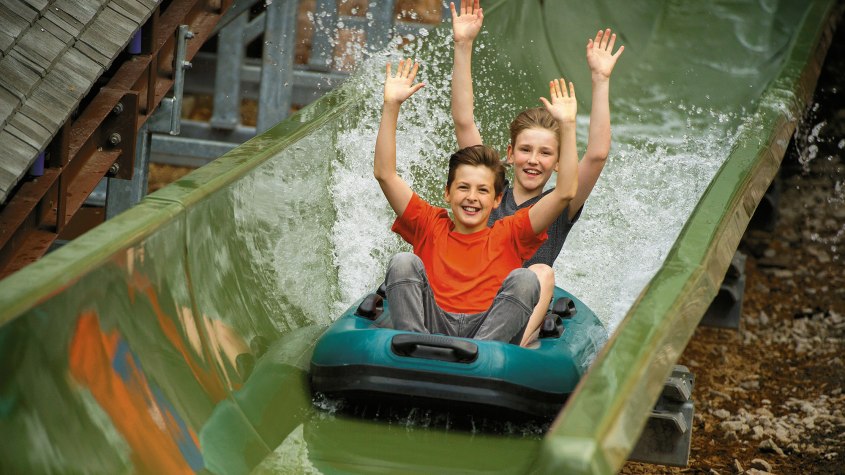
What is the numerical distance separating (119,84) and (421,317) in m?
1.63

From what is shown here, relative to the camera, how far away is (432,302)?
3039 mm

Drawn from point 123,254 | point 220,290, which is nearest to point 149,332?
point 123,254

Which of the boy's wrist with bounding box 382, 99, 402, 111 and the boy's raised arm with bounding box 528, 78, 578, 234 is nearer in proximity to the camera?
the boy's raised arm with bounding box 528, 78, 578, 234

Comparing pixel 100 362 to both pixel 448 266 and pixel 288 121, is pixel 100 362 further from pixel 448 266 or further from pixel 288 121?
pixel 288 121

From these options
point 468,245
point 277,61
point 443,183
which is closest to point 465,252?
point 468,245

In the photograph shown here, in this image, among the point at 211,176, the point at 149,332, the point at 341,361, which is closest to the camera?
the point at 149,332

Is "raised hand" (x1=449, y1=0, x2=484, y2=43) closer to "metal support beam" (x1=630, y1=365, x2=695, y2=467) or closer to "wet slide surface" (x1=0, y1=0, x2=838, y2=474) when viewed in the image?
"wet slide surface" (x1=0, y1=0, x2=838, y2=474)

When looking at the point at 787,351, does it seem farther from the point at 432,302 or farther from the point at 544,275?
the point at 432,302

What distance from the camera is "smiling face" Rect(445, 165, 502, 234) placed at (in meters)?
3.18

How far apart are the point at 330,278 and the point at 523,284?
1.00 m

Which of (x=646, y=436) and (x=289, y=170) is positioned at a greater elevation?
(x=289, y=170)

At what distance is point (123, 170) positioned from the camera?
13.0 feet

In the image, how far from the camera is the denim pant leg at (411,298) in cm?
298

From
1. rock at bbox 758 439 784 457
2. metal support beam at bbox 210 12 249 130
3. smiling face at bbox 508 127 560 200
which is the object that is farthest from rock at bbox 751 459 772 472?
metal support beam at bbox 210 12 249 130
